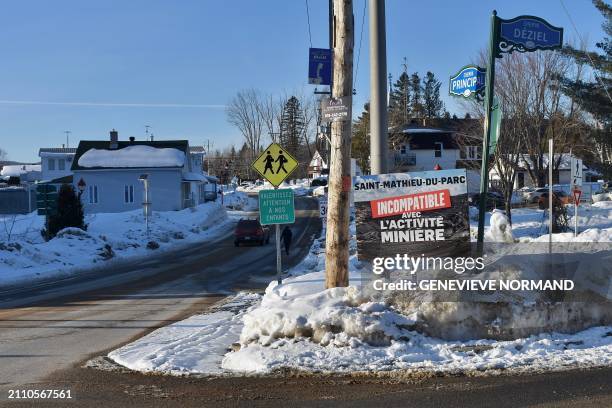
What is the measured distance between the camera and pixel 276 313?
8883 mm

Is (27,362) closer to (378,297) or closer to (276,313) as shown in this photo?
(276,313)

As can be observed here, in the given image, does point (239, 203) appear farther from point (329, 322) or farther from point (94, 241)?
point (329, 322)

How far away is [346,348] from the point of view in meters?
8.29

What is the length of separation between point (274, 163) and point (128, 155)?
45566 millimetres

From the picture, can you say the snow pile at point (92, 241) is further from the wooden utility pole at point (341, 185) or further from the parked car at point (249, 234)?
the wooden utility pole at point (341, 185)

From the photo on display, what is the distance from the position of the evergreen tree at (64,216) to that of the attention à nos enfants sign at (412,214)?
2592 centimetres

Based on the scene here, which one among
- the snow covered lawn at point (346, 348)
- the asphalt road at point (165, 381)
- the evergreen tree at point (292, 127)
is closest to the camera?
the asphalt road at point (165, 381)

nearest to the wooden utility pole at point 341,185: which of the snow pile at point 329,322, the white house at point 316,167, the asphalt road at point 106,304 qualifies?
the snow pile at point 329,322

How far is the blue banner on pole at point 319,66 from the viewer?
46.2 feet

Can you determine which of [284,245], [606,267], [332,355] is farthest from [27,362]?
[284,245]

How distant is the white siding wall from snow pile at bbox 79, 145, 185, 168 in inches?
23.5

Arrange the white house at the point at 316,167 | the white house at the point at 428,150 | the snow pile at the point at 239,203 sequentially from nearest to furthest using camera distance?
the snow pile at the point at 239,203
the white house at the point at 428,150
the white house at the point at 316,167

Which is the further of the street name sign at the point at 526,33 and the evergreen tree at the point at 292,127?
the evergreen tree at the point at 292,127

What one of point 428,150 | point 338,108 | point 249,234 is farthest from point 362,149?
point 338,108
